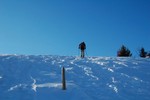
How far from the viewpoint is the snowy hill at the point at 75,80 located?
53.7ft

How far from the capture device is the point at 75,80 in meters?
19.6

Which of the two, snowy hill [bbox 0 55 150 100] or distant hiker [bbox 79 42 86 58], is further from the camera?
distant hiker [bbox 79 42 86 58]

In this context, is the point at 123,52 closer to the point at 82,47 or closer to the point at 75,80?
the point at 82,47

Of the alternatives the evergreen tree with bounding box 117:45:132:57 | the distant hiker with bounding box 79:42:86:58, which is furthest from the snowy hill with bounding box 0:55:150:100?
the evergreen tree with bounding box 117:45:132:57

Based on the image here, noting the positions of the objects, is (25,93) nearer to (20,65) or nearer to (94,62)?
(20,65)

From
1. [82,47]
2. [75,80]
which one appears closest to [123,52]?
[82,47]

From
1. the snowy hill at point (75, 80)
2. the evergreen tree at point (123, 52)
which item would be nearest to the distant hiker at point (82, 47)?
the snowy hill at point (75, 80)

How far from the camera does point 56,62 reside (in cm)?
2648

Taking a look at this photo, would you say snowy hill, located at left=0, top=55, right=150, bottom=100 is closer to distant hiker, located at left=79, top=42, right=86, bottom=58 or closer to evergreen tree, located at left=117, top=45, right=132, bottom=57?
distant hiker, located at left=79, top=42, right=86, bottom=58

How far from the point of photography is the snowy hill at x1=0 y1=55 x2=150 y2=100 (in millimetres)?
16375

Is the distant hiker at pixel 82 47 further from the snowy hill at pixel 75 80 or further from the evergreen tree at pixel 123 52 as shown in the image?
the evergreen tree at pixel 123 52

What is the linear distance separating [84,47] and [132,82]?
13891mm

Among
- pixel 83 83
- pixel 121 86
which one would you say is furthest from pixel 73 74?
pixel 121 86

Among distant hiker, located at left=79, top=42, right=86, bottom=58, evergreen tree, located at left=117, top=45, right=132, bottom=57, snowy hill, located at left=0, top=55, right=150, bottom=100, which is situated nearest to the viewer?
snowy hill, located at left=0, top=55, right=150, bottom=100
